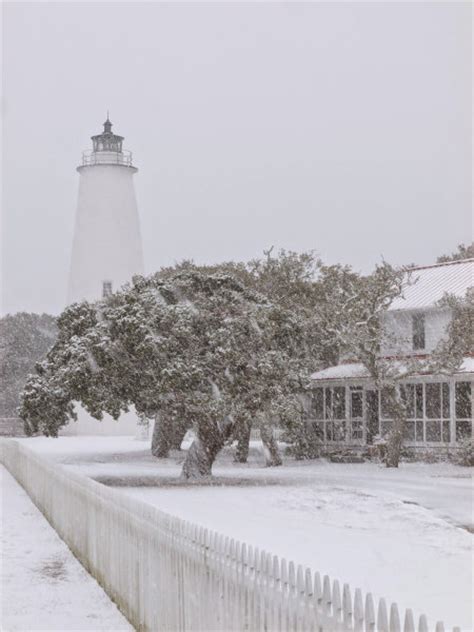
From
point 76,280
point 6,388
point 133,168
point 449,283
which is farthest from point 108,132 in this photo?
point 449,283

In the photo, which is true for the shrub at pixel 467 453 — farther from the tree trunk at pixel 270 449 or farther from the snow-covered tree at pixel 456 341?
the tree trunk at pixel 270 449

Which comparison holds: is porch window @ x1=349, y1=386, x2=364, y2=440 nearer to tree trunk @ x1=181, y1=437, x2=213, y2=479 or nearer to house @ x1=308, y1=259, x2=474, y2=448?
→ house @ x1=308, y1=259, x2=474, y2=448

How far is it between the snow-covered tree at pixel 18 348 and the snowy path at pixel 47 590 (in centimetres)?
5521

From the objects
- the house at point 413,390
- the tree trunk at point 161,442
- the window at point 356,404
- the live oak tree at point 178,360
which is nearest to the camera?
the live oak tree at point 178,360

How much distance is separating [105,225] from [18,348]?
22.0 metres

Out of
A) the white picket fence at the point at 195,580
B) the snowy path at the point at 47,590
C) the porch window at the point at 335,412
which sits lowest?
the snowy path at the point at 47,590

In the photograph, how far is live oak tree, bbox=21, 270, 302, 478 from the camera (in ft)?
81.2

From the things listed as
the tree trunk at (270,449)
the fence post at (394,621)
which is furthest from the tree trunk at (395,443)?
the fence post at (394,621)

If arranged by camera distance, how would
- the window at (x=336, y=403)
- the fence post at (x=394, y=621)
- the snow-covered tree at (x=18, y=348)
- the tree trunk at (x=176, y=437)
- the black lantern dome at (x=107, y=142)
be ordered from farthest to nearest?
the snow-covered tree at (x=18, y=348) → the black lantern dome at (x=107, y=142) → the tree trunk at (x=176, y=437) → the window at (x=336, y=403) → the fence post at (x=394, y=621)

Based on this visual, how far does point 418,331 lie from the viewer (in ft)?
121

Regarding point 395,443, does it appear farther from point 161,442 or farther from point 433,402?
point 161,442

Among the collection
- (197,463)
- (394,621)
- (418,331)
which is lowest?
(394,621)

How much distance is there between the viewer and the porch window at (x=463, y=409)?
33062 millimetres

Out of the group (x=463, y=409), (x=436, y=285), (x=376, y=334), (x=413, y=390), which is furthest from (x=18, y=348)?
(x=376, y=334)
